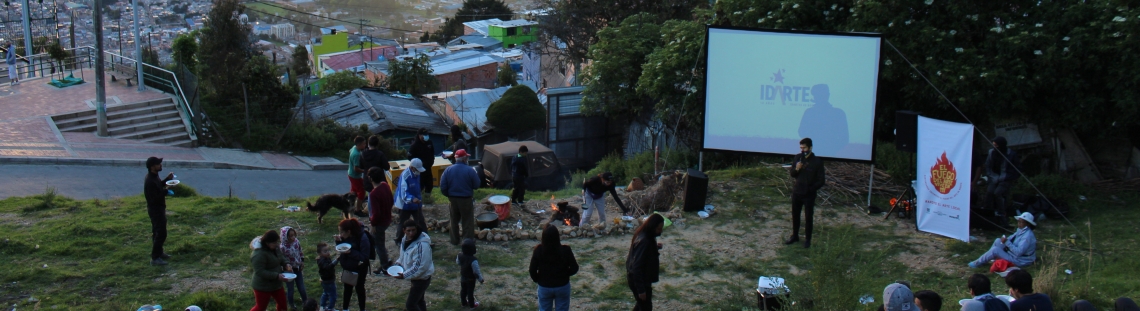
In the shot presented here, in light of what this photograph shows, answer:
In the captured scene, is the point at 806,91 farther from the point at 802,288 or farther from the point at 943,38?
the point at 802,288

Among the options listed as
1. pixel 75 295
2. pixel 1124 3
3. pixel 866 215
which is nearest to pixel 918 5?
pixel 1124 3

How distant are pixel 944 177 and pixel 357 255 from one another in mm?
7605

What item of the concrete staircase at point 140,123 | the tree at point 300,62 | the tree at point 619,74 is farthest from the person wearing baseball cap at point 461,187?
the tree at point 300,62

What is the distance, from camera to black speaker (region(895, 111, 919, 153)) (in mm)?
11680

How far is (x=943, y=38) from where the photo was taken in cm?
1430

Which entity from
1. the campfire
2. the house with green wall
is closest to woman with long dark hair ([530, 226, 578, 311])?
the campfire

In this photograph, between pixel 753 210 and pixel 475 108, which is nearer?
pixel 753 210

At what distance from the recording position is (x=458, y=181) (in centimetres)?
1008

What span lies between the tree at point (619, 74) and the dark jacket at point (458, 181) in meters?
9.11

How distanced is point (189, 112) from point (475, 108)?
11405 millimetres

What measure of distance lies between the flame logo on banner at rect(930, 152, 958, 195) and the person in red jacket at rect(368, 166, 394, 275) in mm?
7120

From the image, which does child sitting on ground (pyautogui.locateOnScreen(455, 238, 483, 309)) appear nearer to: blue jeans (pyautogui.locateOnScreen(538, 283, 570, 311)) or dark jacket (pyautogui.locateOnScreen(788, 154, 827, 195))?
blue jeans (pyautogui.locateOnScreen(538, 283, 570, 311))

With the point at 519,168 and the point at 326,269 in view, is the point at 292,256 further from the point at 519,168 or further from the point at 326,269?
the point at 519,168

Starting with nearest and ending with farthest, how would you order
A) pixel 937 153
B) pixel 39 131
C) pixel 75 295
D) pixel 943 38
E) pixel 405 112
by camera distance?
pixel 75 295 → pixel 937 153 → pixel 943 38 → pixel 39 131 → pixel 405 112
